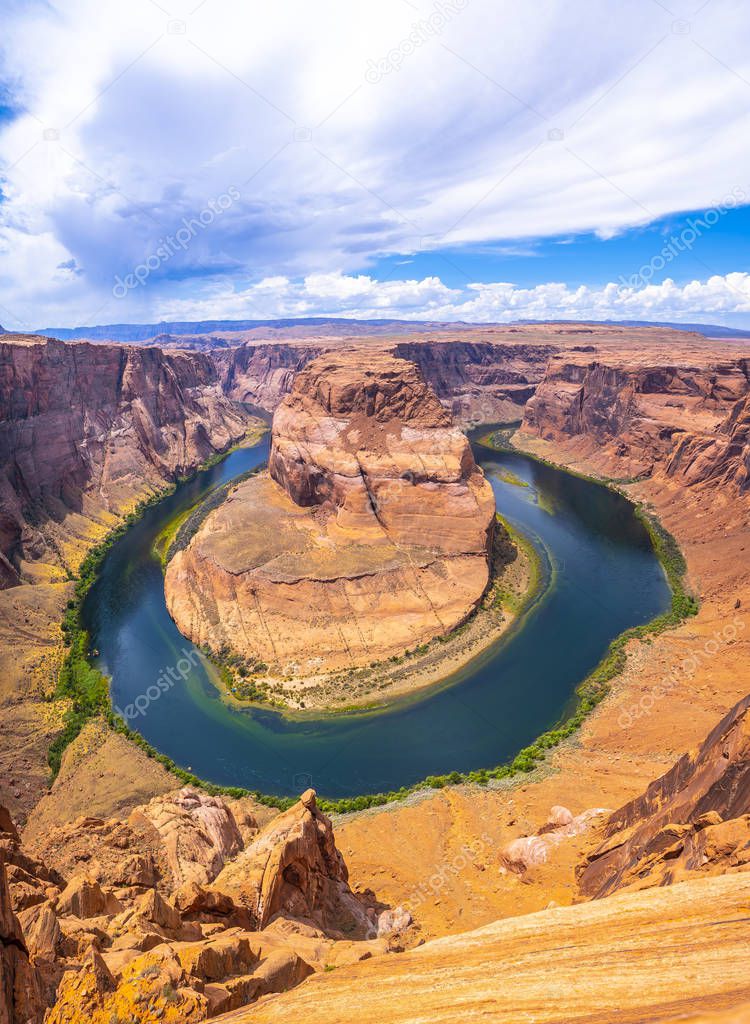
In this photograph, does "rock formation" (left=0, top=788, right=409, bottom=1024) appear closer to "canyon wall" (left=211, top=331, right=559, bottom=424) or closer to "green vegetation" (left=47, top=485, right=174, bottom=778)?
"green vegetation" (left=47, top=485, right=174, bottom=778)

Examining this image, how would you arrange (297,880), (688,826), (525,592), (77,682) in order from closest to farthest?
(688,826) < (297,880) < (77,682) < (525,592)

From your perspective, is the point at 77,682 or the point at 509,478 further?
the point at 509,478

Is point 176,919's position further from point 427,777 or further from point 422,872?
point 427,777

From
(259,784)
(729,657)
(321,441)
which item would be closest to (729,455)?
(729,657)

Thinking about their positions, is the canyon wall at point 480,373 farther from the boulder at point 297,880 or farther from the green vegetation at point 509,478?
the boulder at point 297,880

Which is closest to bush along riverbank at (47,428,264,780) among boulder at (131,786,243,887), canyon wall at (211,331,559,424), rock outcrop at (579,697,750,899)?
boulder at (131,786,243,887)

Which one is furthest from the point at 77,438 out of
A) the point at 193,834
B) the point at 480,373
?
the point at 480,373
